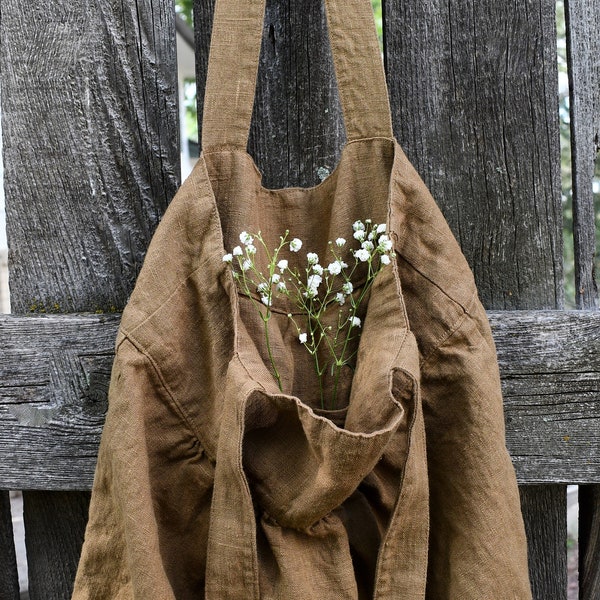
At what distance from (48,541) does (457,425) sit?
852 mm

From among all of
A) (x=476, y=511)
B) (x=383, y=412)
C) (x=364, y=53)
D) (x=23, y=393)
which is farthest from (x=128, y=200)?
(x=476, y=511)

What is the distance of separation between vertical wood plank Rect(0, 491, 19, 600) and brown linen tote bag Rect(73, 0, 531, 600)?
39 cm

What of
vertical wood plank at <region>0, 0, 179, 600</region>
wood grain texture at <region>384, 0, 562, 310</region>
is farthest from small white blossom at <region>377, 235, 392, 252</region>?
vertical wood plank at <region>0, 0, 179, 600</region>

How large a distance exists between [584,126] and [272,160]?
23.2 inches

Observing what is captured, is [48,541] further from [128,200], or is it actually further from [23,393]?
[128,200]

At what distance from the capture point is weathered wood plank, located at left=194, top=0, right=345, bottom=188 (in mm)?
1160

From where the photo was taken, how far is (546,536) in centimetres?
123

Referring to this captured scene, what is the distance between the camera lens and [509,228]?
3.89 ft

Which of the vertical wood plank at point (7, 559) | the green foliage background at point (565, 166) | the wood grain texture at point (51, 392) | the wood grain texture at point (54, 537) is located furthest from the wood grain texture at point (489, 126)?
the green foliage background at point (565, 166)

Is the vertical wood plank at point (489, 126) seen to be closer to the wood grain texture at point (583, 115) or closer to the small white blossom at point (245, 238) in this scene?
the wood grain texture at point (583, 115)

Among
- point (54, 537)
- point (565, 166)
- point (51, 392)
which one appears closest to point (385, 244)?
point (51, 392)

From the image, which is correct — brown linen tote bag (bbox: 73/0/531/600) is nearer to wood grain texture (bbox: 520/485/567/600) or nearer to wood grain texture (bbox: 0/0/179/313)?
wood grain texture (bbox: 0/0/179/313)

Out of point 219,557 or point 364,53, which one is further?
point 364,53

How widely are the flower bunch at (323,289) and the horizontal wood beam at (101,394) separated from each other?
0.30 metres
